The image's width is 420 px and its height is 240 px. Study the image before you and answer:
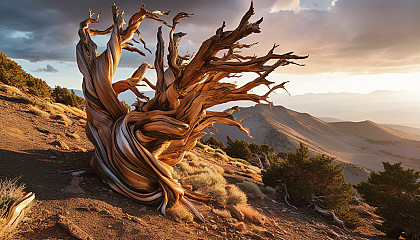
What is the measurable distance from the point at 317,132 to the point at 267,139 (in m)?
44.0

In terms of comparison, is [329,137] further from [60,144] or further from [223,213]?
[60,144]

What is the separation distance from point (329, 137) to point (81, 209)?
A: 118 metres

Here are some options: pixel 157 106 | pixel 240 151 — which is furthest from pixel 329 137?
pixel 157 106

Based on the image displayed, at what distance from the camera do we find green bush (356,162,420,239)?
10.6m

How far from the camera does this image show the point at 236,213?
6418 millimetres

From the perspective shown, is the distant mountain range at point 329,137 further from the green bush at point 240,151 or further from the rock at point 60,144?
the rock at point 60,144

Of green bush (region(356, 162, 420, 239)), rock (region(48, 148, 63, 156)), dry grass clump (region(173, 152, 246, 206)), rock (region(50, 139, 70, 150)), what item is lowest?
green bush (region(356, 162, 420, 239))

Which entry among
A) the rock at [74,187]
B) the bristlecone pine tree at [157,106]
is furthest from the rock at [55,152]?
the rock at [74,187]

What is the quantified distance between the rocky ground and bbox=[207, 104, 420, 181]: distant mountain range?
59.3 metres

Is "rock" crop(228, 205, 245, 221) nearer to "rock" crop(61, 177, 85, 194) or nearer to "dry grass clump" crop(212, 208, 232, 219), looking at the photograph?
"dry grass clump" crop(212, 208, 232, 219)

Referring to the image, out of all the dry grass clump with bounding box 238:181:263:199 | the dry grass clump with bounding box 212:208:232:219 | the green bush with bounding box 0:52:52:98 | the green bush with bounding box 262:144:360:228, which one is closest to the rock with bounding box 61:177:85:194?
the dry grass clump with bounding box 212:208:232:219

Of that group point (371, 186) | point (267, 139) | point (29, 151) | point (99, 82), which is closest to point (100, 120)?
point (99, 82)

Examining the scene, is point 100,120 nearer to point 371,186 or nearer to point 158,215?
point 158,215

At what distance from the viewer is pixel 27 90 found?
17438mm
